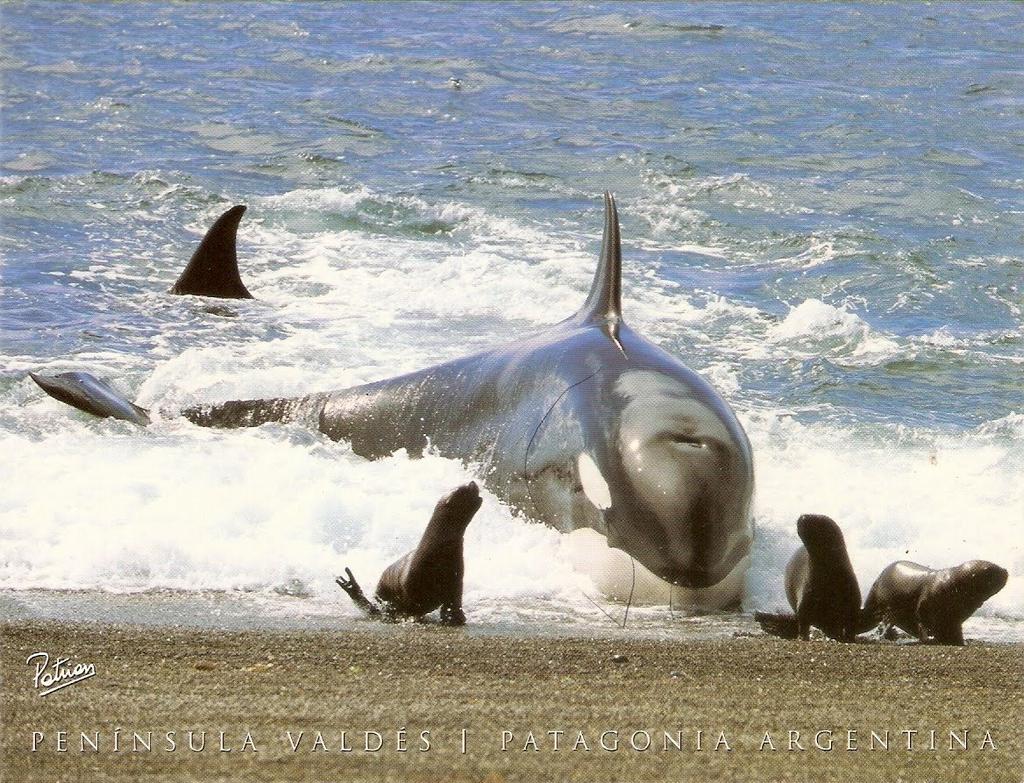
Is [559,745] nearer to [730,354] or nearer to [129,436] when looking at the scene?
[129,436]

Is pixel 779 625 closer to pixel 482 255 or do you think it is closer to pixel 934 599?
pixel 934 599

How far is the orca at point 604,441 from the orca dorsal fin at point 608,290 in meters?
0.01

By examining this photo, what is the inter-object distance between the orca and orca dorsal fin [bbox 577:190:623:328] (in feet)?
0.03

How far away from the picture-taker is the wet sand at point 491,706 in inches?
189

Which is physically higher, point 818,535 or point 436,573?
point 818,535

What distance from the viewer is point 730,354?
13.5 meters

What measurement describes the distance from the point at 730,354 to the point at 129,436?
5181 millimetres

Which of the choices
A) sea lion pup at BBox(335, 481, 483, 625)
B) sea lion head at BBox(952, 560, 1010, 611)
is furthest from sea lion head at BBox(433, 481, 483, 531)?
sea lion head at BBox(952, 560, 1010, 611)

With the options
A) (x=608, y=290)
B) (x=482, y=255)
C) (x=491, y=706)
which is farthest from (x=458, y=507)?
(x=482, y=255)

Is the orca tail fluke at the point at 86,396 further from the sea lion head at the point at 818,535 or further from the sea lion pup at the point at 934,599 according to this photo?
the sea lion pup at the point at 934,599

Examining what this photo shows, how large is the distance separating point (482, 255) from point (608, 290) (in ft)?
22.3

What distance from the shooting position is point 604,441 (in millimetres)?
8000

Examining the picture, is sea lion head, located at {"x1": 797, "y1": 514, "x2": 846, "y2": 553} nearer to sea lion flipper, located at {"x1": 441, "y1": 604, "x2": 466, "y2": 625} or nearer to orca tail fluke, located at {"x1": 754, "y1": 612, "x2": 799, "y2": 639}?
orca tail fluke, located at {"x1": 754, "y1": 612, "x2": 799, "y2": 639}

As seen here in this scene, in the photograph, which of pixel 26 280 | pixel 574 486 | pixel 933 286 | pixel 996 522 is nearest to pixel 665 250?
pixel 933 286
